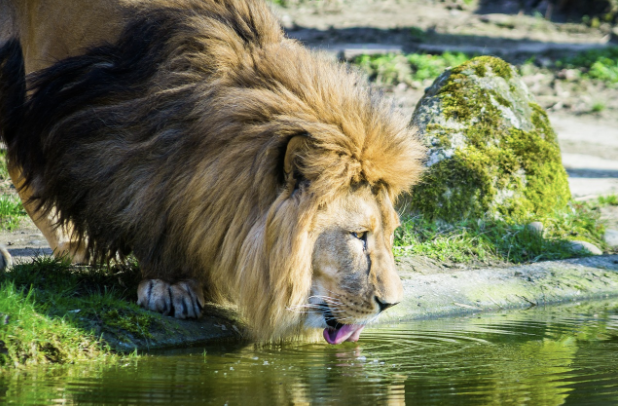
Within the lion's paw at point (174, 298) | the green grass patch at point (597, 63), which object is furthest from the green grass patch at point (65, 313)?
the green grass patch at point (597, 63)

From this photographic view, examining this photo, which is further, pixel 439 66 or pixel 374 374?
pixel 439 66

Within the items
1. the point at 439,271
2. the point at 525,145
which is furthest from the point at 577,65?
the point at 439,271

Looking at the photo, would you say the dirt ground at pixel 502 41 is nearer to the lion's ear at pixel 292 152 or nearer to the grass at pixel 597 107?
the grass at pixel 597 107

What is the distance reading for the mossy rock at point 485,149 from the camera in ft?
20.0

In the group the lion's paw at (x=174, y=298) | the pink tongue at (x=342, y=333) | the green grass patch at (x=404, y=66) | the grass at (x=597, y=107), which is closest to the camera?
the pink tongue at (x=342, y=333)

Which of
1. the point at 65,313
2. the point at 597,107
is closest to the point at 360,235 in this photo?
the point at 65,313

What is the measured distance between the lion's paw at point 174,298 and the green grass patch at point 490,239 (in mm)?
1825

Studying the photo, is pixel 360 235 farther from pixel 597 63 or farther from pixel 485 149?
pixel 597 63

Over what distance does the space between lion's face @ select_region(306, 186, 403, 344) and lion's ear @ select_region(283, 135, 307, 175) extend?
0.69ft

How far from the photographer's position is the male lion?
354cm

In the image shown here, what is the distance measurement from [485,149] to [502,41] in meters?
8.14

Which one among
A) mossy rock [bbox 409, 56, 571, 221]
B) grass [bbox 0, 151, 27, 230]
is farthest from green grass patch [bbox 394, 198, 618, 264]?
grass [bbox 0, 151, 27, 230]

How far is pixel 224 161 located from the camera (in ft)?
11.7

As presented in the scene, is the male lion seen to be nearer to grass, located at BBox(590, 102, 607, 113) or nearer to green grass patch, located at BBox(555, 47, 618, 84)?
grass, located at BBox(590, 102, 607, 113)
